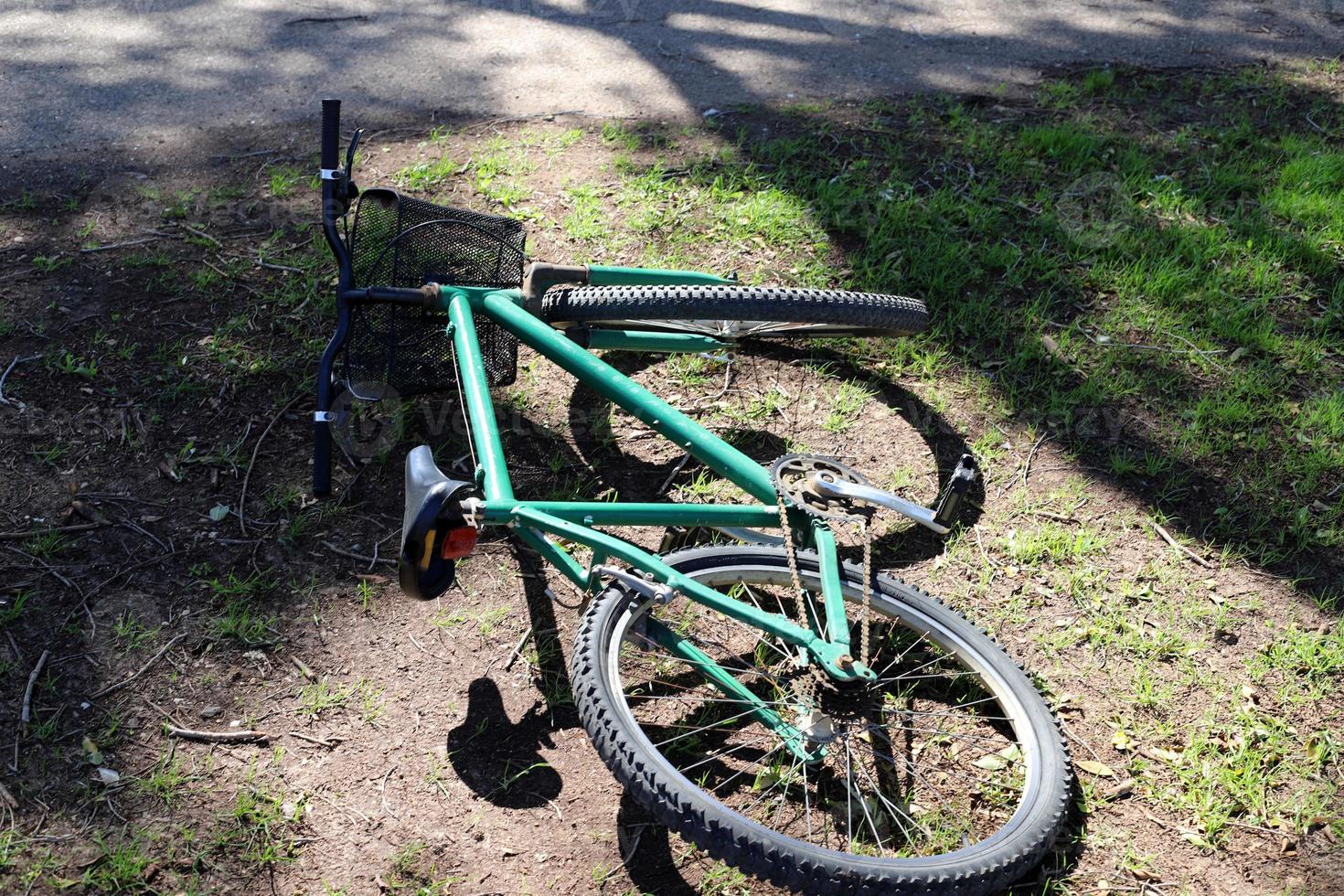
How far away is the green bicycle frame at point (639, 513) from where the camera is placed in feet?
8.58

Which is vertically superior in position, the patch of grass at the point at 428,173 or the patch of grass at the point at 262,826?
the patch of grass at the point at 428,173

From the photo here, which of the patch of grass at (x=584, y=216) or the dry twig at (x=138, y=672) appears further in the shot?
the patch of grass at (x=584, y=216)

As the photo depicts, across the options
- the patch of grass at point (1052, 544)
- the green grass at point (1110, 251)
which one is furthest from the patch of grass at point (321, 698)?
the green grass at point (1110, 251)

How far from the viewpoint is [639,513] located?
2844 mm

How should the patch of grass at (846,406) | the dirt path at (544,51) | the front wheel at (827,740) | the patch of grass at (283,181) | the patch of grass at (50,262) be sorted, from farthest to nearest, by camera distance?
the dirt path at (544,51) → the patch of grass at (283,181) → the patch of grass at (50,262) → the patch of grass at (846,406) → the front wheel at (827,740)

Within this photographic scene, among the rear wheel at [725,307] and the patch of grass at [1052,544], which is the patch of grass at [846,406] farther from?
the patch of grass at [1052,544]

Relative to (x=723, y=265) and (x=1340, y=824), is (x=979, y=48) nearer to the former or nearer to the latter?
(x=723, y=265)

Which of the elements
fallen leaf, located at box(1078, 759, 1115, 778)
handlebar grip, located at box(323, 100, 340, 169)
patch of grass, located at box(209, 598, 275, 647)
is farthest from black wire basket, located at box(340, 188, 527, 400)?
fallen leaf, located at box(1078, 759, 1115, 778)

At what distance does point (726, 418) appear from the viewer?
400cm

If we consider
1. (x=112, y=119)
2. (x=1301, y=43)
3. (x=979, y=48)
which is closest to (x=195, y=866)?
(x=112, y=119)

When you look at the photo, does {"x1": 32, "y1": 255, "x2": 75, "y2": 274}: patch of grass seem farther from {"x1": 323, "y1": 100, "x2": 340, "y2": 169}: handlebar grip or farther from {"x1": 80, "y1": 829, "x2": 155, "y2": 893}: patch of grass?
{"x1": 80, "y1": 829, "x2": 155, "y2": 893}: patch of grass

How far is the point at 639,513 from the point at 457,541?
504mm

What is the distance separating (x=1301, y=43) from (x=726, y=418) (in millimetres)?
5186

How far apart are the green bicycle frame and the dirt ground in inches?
18.1
